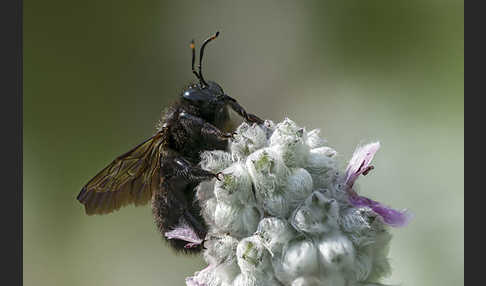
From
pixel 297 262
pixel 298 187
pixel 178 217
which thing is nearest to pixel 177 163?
pixel 178 217

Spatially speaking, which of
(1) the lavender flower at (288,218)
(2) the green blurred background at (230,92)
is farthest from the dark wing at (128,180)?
(2) the green blurred background at (230,92)

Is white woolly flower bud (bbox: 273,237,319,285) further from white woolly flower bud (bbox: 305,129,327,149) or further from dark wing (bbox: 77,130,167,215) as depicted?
dark wing (bbox: 77,130,167,215)

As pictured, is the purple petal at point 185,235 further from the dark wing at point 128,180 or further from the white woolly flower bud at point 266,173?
the white woolly flower bud at point 266,173

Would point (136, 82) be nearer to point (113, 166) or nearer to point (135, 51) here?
point (135, 51)

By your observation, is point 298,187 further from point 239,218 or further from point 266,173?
point 239,218

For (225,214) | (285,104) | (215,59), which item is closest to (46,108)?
(215,59)
